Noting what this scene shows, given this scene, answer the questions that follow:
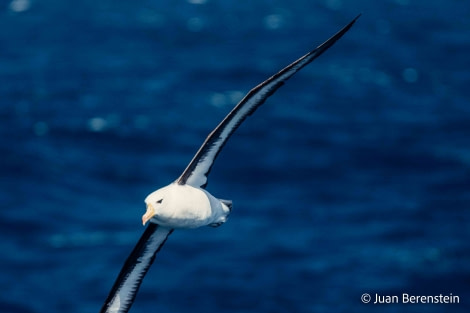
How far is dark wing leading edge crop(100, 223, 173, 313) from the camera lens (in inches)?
701

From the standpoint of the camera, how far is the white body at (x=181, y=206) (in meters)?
15.4

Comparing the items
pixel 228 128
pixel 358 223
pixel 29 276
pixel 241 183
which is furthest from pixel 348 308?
pixel 228 128

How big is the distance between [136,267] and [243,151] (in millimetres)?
19811

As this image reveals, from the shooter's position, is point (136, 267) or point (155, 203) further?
point (136, 267)

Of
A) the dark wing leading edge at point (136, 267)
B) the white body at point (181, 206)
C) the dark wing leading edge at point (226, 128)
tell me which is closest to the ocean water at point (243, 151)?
the dark wing leading edge at point (136, 267)

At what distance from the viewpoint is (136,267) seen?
59.7ft

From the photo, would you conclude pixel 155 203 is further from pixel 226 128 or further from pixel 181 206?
pixel 226 128

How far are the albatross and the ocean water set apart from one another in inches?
519

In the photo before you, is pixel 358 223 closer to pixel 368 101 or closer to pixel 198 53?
pixel 368 101

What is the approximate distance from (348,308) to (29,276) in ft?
36.1

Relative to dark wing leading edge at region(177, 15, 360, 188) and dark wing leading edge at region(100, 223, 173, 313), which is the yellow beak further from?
dark wing leading edge at region(100, 223, 173, 313)

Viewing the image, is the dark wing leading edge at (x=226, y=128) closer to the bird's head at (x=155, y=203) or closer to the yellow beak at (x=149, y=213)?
the bird's head at (x=155, y=203)

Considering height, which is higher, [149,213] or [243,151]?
[243,151]

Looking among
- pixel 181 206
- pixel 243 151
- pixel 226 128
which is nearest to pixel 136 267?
pixel 181 206
